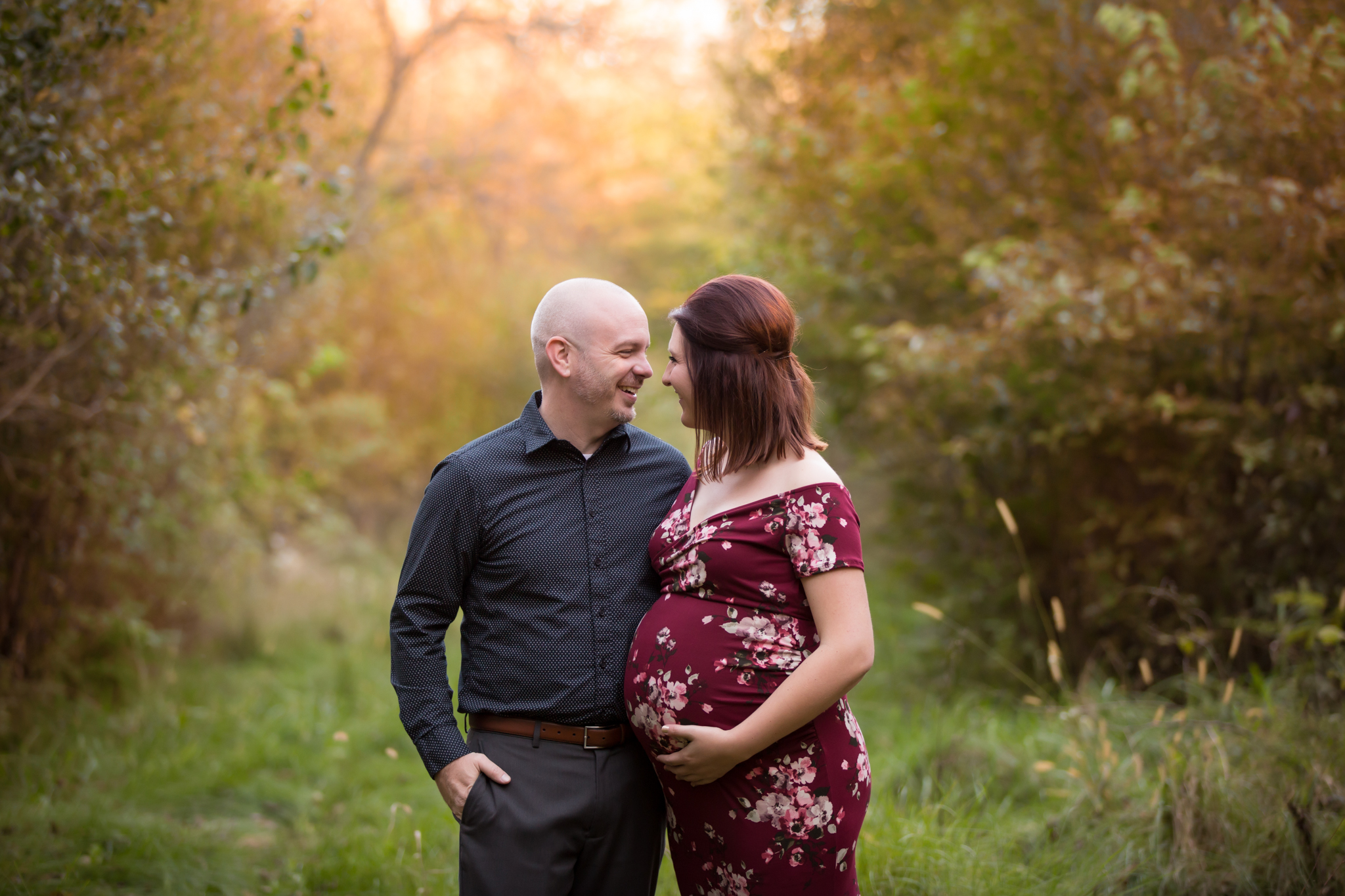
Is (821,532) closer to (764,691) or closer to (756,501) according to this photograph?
(756,501)

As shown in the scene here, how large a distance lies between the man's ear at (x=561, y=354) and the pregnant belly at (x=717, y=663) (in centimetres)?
69

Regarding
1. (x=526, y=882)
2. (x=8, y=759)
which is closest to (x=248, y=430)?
(x=8, y=759)

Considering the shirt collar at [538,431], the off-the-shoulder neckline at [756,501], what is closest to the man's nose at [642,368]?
the shirt collar at [538,431]

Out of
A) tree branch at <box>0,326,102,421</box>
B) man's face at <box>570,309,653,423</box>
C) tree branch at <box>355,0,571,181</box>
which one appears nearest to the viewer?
man's face at <box>570,309,653,423</box>

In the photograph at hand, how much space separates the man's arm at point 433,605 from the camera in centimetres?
237

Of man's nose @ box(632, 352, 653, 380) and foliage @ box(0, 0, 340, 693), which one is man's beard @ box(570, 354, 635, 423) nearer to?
man's nose @ box(632, 352, 653, 380)

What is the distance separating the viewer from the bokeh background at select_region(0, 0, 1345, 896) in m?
3.61

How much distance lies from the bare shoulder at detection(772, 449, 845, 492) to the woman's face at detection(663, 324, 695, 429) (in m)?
0.25

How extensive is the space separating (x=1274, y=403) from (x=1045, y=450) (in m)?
1.42

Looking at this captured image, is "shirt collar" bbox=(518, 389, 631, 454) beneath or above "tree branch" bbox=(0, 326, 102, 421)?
beneath

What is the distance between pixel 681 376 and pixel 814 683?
798 mm

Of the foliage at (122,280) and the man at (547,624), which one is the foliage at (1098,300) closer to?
the man at (547,624)

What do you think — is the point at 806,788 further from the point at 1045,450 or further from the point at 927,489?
the point at 927,489

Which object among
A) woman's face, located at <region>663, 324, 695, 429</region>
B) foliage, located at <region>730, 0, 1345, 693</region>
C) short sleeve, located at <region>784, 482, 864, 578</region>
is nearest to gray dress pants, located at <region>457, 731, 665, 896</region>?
short sleeve, located at <region>784, 482, 864, 578</region>
